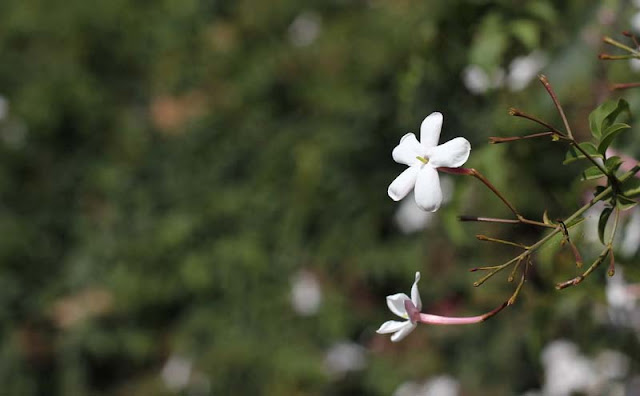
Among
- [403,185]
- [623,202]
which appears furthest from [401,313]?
[623,202]

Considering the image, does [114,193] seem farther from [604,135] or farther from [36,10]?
[604,135]

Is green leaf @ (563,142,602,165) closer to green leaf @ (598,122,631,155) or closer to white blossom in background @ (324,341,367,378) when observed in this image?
green leaf @ (598,122,631,155)

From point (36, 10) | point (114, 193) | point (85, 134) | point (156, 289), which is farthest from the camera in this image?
point (36, 10)

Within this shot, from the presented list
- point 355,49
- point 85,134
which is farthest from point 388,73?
point 85,134

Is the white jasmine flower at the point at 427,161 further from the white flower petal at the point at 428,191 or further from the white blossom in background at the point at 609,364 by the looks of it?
the white blossom in background at the point at 609,364

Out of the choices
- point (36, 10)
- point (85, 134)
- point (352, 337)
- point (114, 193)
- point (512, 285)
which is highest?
point (36, 10)

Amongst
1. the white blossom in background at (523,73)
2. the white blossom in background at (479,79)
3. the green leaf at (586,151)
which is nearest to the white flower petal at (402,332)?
the green leaf at (586,151)

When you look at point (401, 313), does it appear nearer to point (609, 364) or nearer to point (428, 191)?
point (428, 191)
